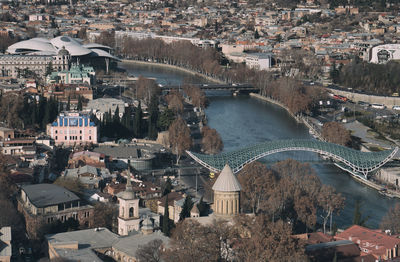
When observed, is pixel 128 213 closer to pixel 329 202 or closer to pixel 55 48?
pixel 329 202

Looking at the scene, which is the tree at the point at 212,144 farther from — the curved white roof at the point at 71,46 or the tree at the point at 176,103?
the curved white roof at the point at 71,46

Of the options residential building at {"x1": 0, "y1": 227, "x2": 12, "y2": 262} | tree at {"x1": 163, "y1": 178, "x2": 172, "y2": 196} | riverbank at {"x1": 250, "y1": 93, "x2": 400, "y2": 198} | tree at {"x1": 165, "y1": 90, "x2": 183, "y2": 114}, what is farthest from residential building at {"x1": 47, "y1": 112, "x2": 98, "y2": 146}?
residential building at {"x1": 0, "y1": 227, "x2": 12, "y2": 262}

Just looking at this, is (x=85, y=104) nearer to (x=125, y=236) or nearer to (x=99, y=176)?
(x=99, y=176)

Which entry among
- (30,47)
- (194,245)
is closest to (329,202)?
(194,245)

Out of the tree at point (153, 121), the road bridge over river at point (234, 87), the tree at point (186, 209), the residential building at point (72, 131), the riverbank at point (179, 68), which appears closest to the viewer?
the tree at point (186, 209)

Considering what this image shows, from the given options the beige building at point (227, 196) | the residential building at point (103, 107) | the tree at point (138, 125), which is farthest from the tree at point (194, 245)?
the residential building at point (103, 107)

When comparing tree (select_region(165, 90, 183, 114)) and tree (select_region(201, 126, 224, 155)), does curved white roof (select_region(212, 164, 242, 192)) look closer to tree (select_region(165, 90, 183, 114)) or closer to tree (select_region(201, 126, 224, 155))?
tree (select_region(201, 126, 224, 155))
